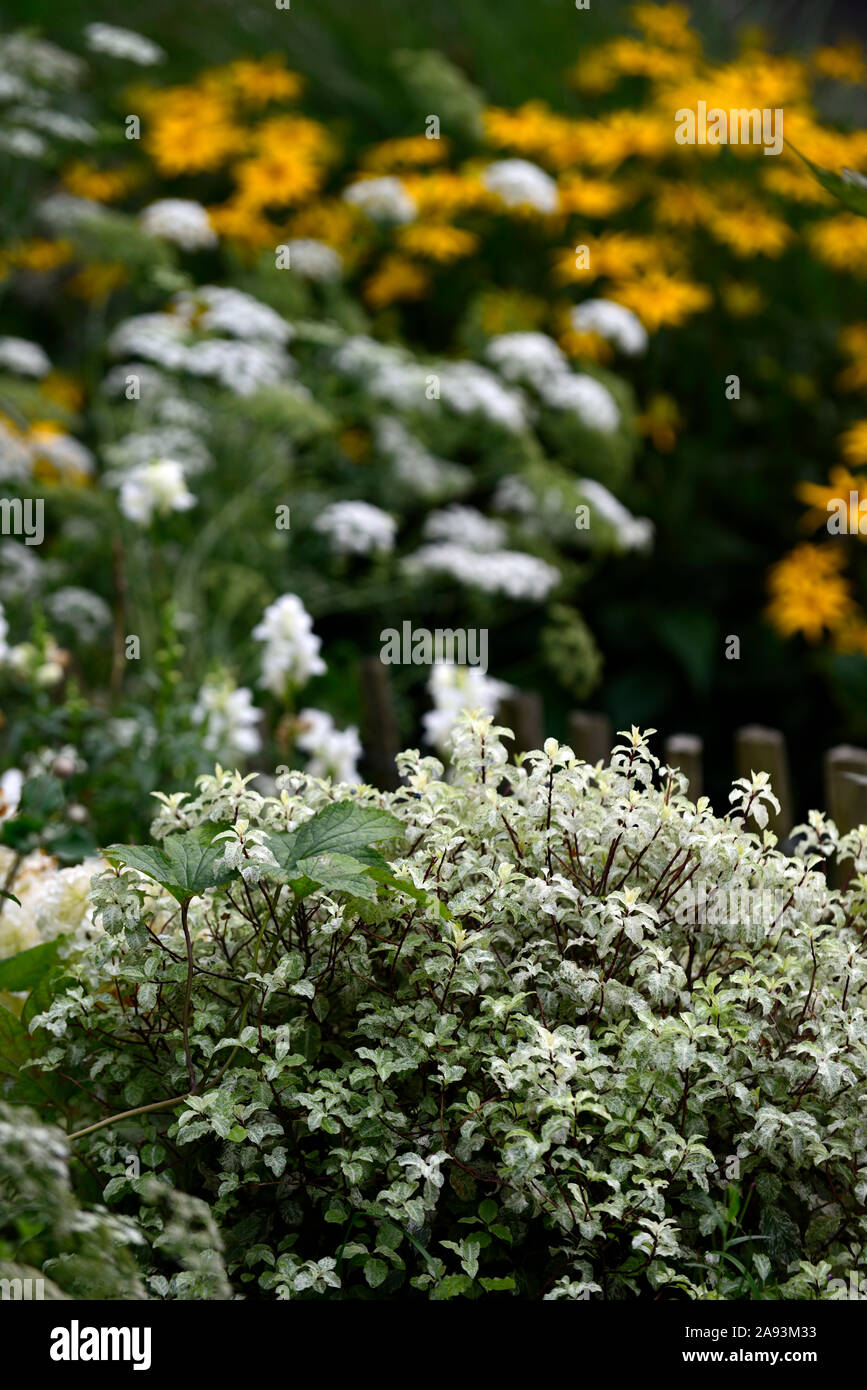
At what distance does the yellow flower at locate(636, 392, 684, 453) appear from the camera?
4668 mm

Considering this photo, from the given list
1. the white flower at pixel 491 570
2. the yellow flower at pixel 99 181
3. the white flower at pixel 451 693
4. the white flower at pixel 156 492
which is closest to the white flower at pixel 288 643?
the white flower at pixel 451 693

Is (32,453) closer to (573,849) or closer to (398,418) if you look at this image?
(398,418)

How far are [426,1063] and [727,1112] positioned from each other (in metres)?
0.36

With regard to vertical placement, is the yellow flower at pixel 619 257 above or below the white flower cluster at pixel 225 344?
above

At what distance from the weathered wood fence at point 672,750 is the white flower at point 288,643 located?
1.66ft

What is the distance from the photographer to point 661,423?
Result: 4.70m

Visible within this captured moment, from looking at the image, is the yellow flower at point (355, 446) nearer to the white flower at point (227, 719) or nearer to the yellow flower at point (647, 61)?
the yellow flower at point (647, 61)

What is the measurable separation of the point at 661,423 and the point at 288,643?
2.50 metres

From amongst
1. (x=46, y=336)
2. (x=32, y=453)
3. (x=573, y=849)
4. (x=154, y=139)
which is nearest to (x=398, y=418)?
(x=32, y=453)

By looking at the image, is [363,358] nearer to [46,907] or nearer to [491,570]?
[491,570]

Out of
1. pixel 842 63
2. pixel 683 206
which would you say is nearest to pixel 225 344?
pixel 683 206

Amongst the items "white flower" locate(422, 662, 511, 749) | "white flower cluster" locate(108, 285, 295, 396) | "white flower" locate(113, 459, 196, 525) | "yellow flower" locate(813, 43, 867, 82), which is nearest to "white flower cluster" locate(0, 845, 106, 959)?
"white flower" locate(422, 662, 511, 749)

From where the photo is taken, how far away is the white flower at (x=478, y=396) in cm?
391

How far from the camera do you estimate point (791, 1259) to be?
1514 mm
